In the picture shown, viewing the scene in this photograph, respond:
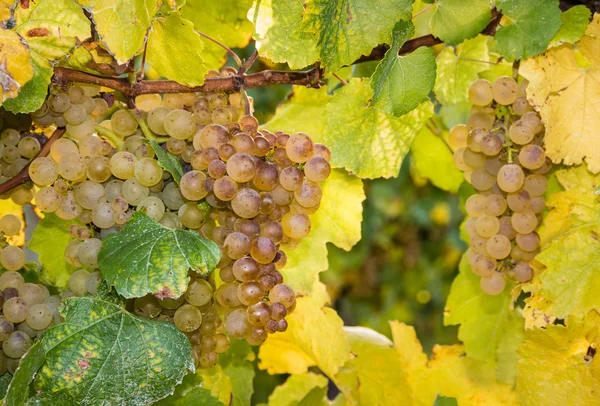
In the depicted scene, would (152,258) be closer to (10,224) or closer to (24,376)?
(24,376)

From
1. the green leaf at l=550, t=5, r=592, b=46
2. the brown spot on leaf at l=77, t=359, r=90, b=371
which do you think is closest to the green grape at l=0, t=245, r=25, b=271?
the brown spot on leaf at l=77, t=359, r=90, b=371

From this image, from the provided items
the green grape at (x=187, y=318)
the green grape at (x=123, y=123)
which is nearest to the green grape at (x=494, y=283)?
the green grape at (x=187, y=318)

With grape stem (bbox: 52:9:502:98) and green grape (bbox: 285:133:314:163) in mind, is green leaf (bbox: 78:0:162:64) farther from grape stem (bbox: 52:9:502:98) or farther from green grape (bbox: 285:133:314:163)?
green grape (bbox: 285:133:314:163)

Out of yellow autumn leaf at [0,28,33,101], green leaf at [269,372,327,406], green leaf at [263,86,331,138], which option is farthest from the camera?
green leaf at [269,372,327,406]

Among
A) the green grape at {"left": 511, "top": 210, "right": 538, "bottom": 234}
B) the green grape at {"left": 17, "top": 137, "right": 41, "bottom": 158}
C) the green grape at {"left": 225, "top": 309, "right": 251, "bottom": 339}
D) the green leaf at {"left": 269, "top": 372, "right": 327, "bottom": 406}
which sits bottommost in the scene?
the green leaf at {"left": 269, "top": 372, "right": 327, "bottom": 406}

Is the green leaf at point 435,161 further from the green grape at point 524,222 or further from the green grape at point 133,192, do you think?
the green grape at point 133,192

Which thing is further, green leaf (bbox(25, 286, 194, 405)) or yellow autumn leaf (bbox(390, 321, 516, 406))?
yellow autumn leaf (bbox(390, 321, 516, 406))
